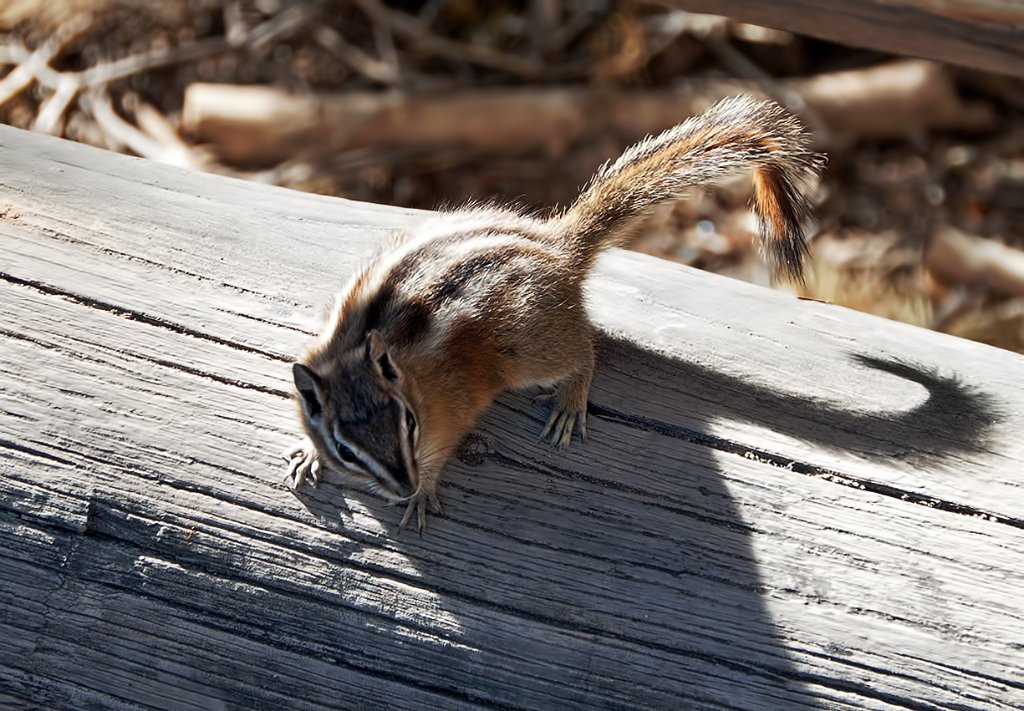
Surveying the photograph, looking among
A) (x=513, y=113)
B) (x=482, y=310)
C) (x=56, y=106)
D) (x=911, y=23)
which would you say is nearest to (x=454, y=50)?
(x=513, y=113)

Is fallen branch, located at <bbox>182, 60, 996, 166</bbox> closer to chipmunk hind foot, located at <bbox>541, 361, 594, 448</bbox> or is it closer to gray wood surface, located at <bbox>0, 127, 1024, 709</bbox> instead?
gray wood surface, located at <bbox>0, 127, 1024, 709</bbox>

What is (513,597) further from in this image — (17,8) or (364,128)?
(17,8)

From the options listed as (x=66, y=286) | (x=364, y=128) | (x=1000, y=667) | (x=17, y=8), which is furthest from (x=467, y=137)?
(x=1000, y=667)

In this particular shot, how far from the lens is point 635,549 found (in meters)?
2.47

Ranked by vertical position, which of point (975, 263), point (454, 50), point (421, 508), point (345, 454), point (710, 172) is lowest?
point (975, 263)

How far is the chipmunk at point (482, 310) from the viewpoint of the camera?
2.50 m

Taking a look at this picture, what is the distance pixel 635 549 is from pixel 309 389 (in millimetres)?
938

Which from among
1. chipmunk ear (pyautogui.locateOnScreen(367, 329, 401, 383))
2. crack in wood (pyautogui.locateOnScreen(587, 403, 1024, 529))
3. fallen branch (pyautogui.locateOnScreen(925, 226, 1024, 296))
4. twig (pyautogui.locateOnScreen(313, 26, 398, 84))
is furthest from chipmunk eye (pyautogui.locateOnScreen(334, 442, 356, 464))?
fallen branch (pyautogui.locateOnScreen(925, 226, 1024, 296))

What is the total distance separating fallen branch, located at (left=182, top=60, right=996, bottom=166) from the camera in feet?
18.5

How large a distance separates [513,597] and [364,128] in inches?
155

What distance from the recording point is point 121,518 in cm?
243

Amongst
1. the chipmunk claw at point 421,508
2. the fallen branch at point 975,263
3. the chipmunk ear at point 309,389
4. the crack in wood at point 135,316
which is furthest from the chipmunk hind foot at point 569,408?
the fallen branch at point 975,263

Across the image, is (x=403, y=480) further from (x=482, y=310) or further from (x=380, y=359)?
(x=482, y=310)

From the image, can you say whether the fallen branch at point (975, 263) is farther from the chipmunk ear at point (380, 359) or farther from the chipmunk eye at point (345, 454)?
the chipmunk eye at point (345, 454)
